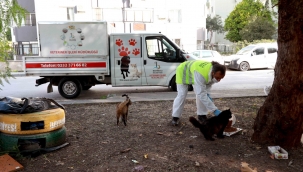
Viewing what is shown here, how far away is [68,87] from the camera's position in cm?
894

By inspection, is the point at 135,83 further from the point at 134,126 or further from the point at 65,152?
the point at 65,152

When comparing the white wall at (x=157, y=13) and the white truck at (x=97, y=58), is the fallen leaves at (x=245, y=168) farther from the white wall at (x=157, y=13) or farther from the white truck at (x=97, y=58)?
the white wall at (x=157, y=13)

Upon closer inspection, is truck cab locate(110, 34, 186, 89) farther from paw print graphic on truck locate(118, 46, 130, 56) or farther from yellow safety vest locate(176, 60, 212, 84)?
yellow safety vest locate(176, 60, 212, 84)

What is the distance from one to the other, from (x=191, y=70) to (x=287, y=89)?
158 cm

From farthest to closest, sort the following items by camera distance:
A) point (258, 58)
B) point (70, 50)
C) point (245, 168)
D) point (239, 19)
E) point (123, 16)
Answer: point (239, 19)
point (123, 16)
point (258, 58)
point (70, 50)
point (245, 168)

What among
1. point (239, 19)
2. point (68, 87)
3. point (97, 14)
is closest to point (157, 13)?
point (97, 14)

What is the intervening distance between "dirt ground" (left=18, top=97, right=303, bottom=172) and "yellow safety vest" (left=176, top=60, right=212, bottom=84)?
890mm

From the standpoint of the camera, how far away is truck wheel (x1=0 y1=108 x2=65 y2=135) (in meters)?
3.70

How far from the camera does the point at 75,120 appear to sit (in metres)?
5.64

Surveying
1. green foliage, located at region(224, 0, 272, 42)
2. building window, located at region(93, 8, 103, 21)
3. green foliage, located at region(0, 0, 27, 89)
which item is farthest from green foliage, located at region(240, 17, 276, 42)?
green foliage, located at region(0, 0, 27, 89)

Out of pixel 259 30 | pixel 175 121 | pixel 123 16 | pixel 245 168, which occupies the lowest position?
pixel 245 168

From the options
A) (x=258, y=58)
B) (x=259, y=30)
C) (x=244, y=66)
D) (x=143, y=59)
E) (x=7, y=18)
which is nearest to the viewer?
(x=7, y=18)

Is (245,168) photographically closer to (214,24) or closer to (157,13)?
(157,13)

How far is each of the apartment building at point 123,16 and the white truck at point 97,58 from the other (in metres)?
16.2
